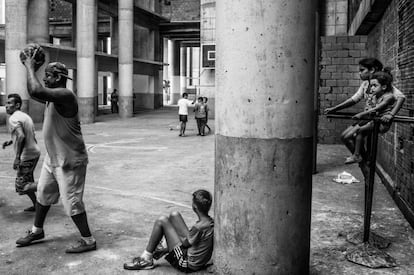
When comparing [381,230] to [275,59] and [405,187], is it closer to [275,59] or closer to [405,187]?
[405,187]

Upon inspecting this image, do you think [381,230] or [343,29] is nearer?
[381,230]

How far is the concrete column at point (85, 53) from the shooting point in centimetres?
2330

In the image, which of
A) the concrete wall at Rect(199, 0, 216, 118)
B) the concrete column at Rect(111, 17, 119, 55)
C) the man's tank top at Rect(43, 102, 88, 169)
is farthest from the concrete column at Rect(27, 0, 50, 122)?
the man's tank top at Rect(43, 102, 88, 169)

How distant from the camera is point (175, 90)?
49.5 metres

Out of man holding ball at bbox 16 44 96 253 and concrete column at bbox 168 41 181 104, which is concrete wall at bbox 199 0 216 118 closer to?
man holding ball at bbox 16 44 96 253

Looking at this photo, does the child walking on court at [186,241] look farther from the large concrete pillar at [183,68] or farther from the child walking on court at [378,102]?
the large concrete pillar at [183,68]

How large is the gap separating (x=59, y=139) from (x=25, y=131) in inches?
72.3

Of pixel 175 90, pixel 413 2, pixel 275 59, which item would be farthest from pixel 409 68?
pixel 175 90

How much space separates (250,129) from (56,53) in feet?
69.9

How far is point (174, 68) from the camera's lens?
48.8 m

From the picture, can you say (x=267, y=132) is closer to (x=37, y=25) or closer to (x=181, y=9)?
(x=37, y=25)

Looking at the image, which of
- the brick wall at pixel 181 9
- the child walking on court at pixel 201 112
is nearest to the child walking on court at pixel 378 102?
the child walking on court at pixel 201 112

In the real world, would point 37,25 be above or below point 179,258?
above

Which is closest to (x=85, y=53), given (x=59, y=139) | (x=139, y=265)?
(x=59, y=139)
